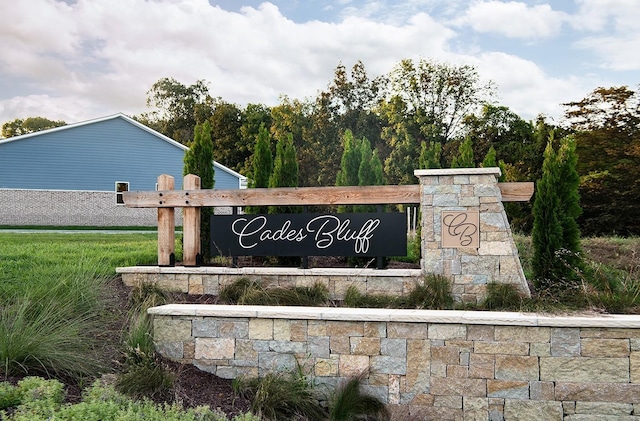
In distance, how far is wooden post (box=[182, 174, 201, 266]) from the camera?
8477 mm

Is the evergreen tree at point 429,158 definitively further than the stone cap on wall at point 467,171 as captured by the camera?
Yes

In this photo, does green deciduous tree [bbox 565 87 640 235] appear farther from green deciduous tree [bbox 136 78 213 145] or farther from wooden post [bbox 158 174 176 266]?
green deciduous tree [bbox 136 78 213 145]

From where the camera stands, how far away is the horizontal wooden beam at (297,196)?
762cm

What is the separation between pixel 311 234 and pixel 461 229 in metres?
2.00

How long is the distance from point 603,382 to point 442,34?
1065 centimetres

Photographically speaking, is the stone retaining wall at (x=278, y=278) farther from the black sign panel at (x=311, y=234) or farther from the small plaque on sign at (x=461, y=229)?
the small plaque on sign at (x=461, y=229)

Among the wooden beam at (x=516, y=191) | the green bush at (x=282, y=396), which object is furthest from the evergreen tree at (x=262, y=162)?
the green bush at (x=282, y=396)

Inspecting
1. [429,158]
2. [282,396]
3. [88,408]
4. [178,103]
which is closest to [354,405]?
[282,396]

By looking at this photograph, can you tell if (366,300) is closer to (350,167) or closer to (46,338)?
(46,338)

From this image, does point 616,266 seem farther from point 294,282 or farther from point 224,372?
point 224,372

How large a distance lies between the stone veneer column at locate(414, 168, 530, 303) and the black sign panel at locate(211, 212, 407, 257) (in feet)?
1.58

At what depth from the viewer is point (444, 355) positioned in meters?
5.50

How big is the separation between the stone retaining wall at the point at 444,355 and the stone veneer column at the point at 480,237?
170 cm

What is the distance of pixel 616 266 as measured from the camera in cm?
1058
